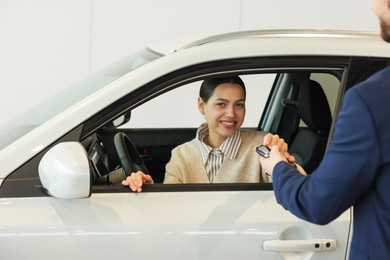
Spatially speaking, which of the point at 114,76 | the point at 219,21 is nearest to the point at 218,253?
the point at 114,76

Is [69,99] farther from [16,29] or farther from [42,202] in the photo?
[16,29]

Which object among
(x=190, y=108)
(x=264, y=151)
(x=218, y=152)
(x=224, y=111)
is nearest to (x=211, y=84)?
(x=224, y=111)

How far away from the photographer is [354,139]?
1.61 metres

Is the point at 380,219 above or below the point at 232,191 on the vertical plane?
above

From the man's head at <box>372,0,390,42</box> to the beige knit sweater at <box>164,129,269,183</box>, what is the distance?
1020mm

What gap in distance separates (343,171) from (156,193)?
0.82m

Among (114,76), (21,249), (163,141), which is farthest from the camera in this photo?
(163,141)

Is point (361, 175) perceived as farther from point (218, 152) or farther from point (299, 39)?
point (218, 152)

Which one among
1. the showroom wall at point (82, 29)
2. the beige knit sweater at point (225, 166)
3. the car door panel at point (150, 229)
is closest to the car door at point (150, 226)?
the car door panel at point (150, 229)

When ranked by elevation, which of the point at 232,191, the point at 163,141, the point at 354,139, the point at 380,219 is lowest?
the point at 163,141

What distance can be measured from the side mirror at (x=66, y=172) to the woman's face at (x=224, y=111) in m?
0.76

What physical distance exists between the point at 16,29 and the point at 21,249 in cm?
471

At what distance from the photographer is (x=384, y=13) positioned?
5.42 ft

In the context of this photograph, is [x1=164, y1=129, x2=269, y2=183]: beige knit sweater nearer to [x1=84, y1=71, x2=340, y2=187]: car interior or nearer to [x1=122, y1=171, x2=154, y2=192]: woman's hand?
[x1=84, y1=71, x2=340, y2=187]: car interior
